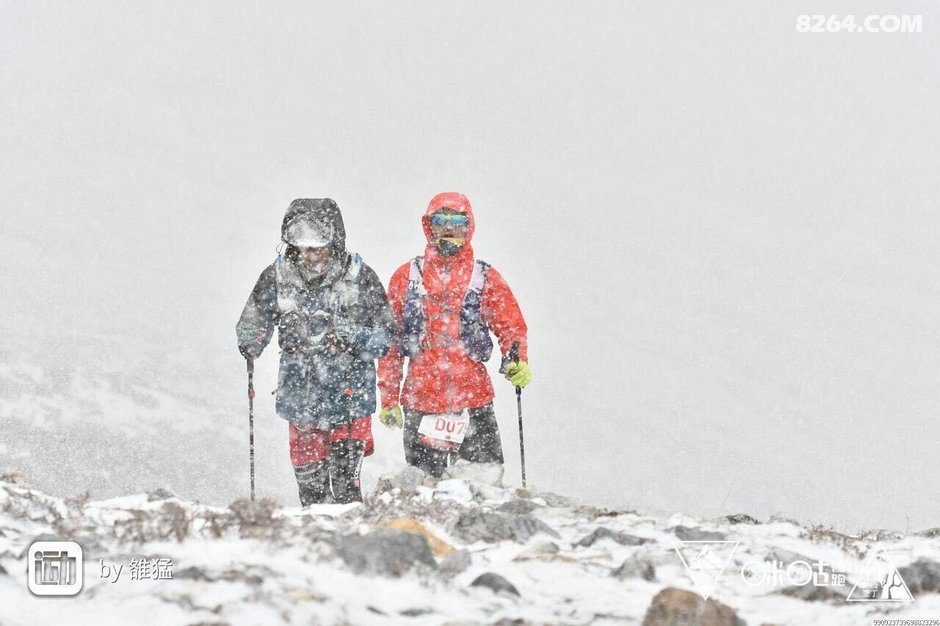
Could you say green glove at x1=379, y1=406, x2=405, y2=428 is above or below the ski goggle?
below

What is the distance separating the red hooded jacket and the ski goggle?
0.27ft

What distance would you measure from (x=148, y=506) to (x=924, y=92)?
168123 mm

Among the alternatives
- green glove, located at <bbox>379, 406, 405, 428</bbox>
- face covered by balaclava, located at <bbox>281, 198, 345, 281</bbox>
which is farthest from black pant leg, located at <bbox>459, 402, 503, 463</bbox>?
face covered by balaclava, located at <bbox>281, 198, 345, 281</bbox>

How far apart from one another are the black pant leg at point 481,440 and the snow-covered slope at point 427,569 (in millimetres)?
3219

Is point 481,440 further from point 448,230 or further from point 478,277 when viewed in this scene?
point 448,230

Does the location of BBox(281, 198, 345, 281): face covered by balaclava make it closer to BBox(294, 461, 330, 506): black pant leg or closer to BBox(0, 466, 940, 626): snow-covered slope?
BBox(294, 461, 330, 506): black pant leg

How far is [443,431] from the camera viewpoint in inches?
362

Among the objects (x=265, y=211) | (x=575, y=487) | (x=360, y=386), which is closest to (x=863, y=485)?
(x=575, y=487)

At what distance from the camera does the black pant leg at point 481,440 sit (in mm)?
9430

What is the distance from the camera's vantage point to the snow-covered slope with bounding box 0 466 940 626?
401 centimetres

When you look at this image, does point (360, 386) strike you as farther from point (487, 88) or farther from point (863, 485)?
point (487, 88)

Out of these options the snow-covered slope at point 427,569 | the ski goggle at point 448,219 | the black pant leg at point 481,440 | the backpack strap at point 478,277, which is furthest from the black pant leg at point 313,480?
the snow-covered slope at point 427,569

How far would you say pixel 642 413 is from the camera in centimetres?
3378

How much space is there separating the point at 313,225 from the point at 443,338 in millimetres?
1701
